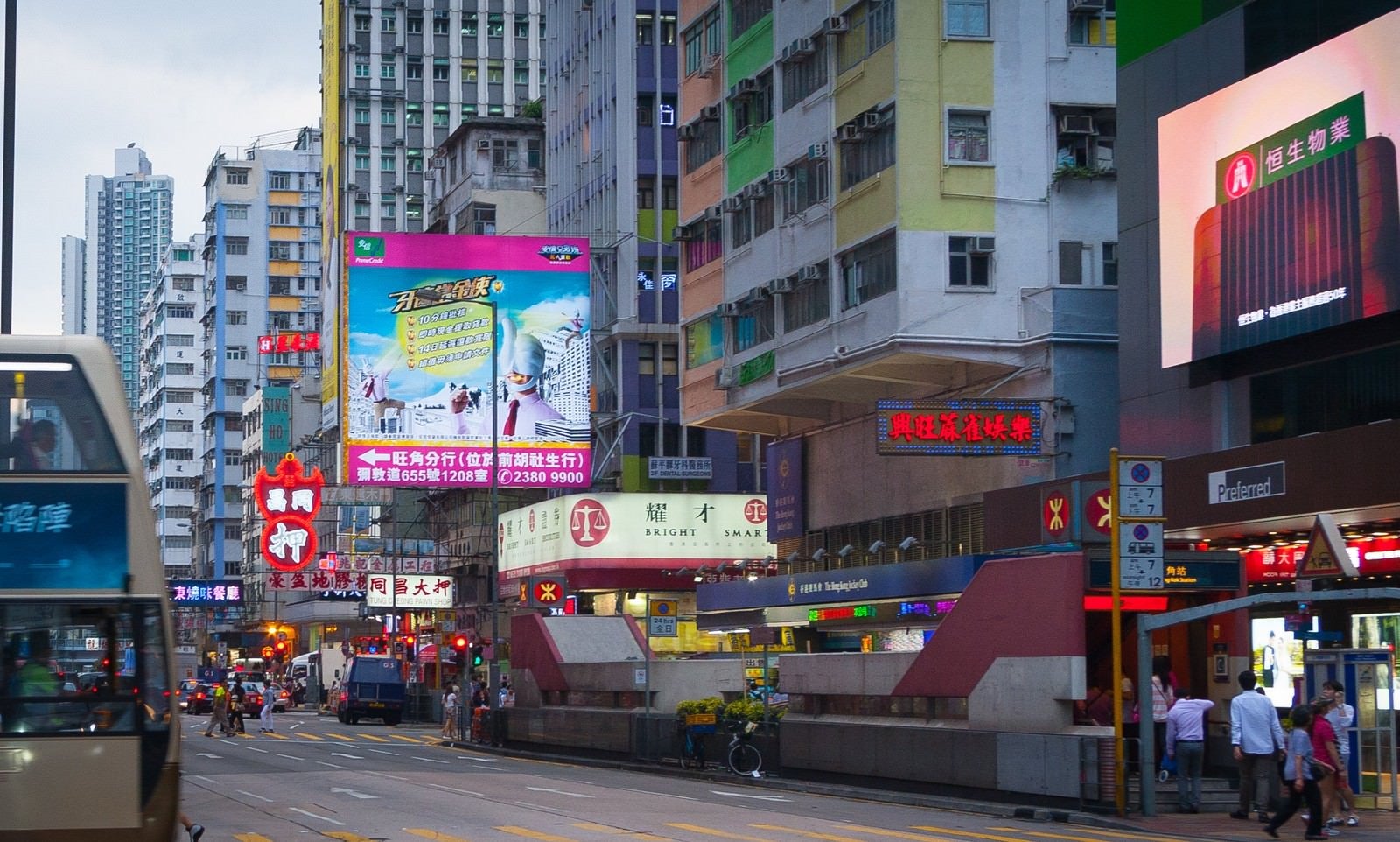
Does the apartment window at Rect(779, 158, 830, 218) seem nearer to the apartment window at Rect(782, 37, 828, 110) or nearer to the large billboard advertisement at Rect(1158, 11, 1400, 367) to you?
the apartment window at Rect(782, 37, 828, 110)

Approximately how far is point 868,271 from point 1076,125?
5.15 m

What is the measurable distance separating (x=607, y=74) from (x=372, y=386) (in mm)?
18690

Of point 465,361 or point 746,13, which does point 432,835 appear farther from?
point 465,361

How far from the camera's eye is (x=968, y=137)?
1604 inches

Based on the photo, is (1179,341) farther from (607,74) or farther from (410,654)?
(410,654)

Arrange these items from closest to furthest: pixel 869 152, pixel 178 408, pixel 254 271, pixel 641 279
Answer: pixel 869 152, pixel 641 279, pixel 254 271, pixel 178 408

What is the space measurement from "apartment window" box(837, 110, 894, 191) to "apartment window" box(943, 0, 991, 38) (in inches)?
85.6

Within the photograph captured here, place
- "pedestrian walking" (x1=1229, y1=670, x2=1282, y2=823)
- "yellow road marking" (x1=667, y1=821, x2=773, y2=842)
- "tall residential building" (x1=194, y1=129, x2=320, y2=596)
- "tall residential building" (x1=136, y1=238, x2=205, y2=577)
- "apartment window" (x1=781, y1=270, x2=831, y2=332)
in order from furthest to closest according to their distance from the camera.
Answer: "tall residential building" (x1=136, y1=238, x2=205, y2=577) < "tall residential building" (x1=194, y1=129, x2=320, y2=596) < "apartment window" (x1=781, y1=270, x2=831, y2=332) < "pedestrian walking" (x1=1229, y1=670, x2=1282, y2=823) < "yellow road marking" (x1=667, y1=821, x2=773, y2=842)

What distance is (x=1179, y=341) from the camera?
3328 centimetres

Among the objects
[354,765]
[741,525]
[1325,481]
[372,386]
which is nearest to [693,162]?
[372,386]

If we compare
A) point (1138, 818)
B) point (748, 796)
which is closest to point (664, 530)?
point (748, 796)

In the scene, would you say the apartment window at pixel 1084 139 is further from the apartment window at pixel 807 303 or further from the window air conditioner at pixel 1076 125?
the apartment window at pixel 807 303

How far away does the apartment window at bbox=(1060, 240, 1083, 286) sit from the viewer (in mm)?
40812

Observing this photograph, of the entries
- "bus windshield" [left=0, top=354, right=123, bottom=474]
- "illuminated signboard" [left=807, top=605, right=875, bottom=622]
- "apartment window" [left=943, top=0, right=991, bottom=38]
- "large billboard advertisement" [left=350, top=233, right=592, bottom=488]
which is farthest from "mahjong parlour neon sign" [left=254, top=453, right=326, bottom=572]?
"bus windshield" [left=0, top=354, right=123, bottom=474]
